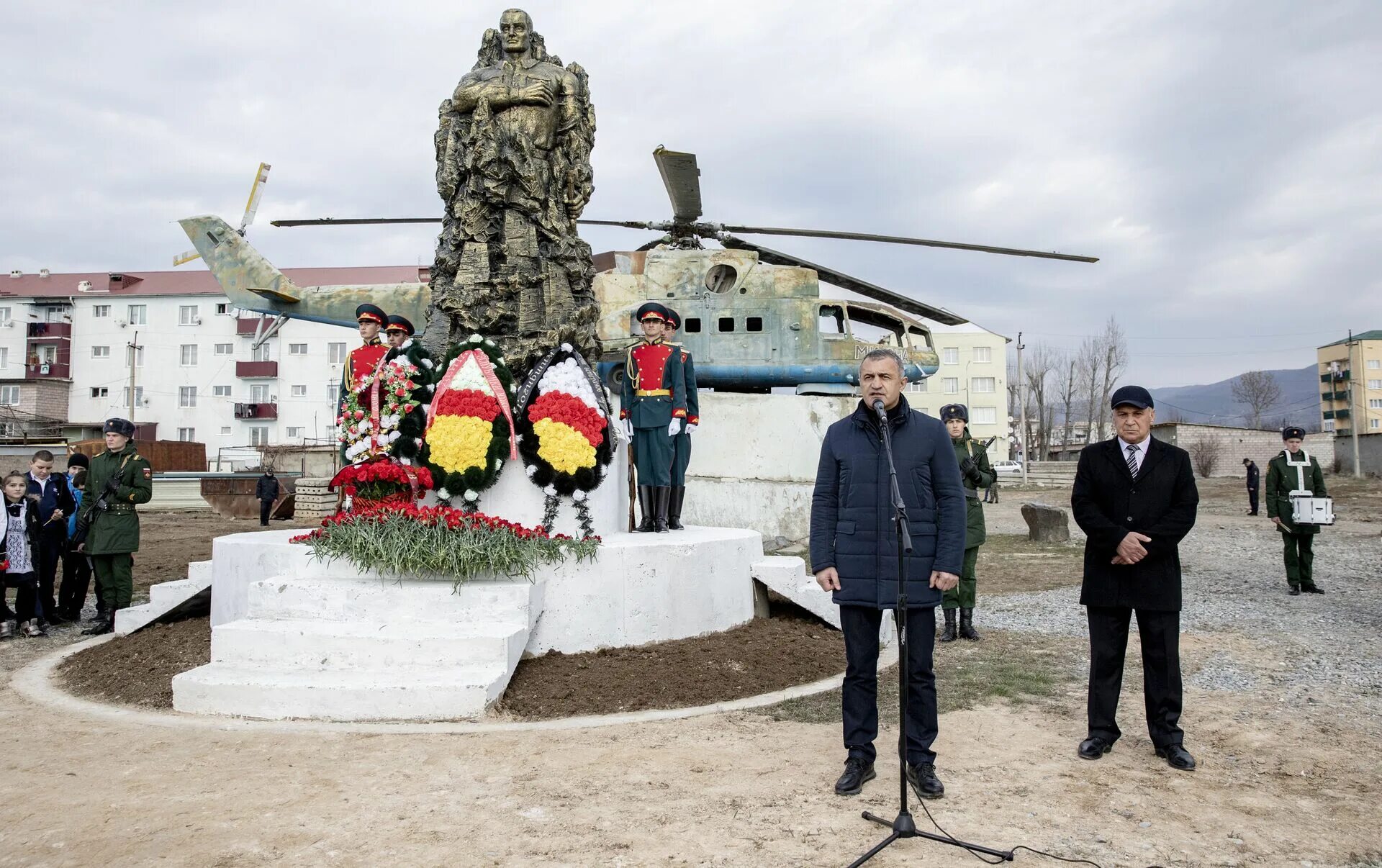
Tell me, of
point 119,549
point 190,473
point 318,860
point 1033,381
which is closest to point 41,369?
point 190,473

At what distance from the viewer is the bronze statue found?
7660mm

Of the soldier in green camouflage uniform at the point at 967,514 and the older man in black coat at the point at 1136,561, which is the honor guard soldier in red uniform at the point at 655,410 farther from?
the older man in black coat at the point at 1136,561

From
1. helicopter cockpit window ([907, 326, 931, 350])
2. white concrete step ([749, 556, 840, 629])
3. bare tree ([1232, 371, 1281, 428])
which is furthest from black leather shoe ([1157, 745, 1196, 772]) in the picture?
bare tree ([1232, 371, 1281, 428])

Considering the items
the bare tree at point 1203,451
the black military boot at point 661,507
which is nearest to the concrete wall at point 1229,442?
the bare tree at point 1203,451

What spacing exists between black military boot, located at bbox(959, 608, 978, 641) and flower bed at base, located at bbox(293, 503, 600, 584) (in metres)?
3.32

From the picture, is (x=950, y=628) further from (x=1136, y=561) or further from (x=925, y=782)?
(x=925, y=782)

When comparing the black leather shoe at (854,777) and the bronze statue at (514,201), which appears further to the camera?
the bronze statue at (514,201)

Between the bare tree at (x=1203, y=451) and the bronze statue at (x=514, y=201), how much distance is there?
1536 inches

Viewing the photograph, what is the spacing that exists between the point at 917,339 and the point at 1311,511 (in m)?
10.1

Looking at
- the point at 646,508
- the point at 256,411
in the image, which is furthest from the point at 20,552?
the point at 256,411

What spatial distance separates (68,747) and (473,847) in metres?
2.66

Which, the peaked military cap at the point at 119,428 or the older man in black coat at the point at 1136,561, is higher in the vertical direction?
the peaked military cap at the point at 119,428

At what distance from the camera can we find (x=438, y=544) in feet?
19.6

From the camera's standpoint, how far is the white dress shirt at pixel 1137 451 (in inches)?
181
